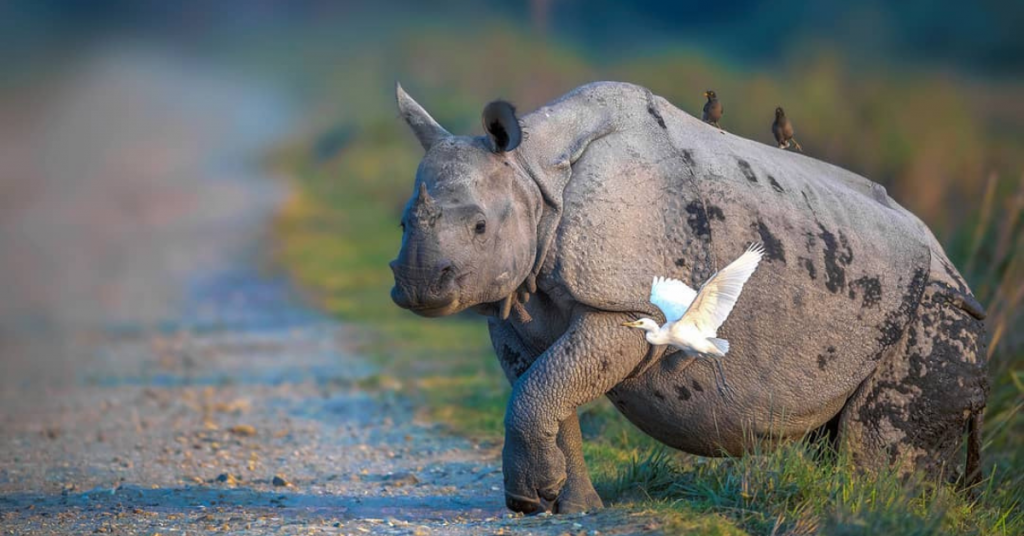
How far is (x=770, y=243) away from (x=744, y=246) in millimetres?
121

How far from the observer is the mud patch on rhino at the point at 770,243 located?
18.9 feet

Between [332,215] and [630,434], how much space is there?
15691mm

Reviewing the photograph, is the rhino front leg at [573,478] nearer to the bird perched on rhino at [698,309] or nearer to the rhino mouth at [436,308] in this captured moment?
the bird perched on rhino at [698,309]

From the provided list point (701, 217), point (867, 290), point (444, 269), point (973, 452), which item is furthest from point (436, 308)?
point (973, 452)

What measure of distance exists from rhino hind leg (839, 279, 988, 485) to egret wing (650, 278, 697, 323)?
1062mm

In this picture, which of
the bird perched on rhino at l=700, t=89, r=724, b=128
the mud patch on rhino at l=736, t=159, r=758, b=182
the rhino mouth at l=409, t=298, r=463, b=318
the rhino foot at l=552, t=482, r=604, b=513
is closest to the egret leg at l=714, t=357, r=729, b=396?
the rhino foot at l=552, t=482, r=604, b=513

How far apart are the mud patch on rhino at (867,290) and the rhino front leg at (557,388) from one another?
37.9 inches

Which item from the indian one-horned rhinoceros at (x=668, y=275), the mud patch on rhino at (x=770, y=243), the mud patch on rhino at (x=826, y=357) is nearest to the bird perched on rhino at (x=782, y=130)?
the indian one-horned rhinoceros at (x=668, y=275)

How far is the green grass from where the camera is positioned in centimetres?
544

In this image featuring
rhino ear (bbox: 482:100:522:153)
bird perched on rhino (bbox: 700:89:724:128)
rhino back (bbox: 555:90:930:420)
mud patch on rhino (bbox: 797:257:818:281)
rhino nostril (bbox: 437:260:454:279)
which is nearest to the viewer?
rhino nostril (bbox: 437:260:454:279)

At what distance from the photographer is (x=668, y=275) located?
18.5 feet

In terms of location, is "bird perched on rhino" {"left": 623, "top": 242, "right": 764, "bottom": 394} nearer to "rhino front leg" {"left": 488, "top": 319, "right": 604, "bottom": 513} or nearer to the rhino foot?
"rhino front leg" {"left": 488, "top": 319, "right": 604, "bottom": 513}

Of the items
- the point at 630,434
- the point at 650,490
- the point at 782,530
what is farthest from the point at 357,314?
the point at 782,530

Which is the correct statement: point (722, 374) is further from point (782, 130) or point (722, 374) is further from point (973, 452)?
point (782, 130)
